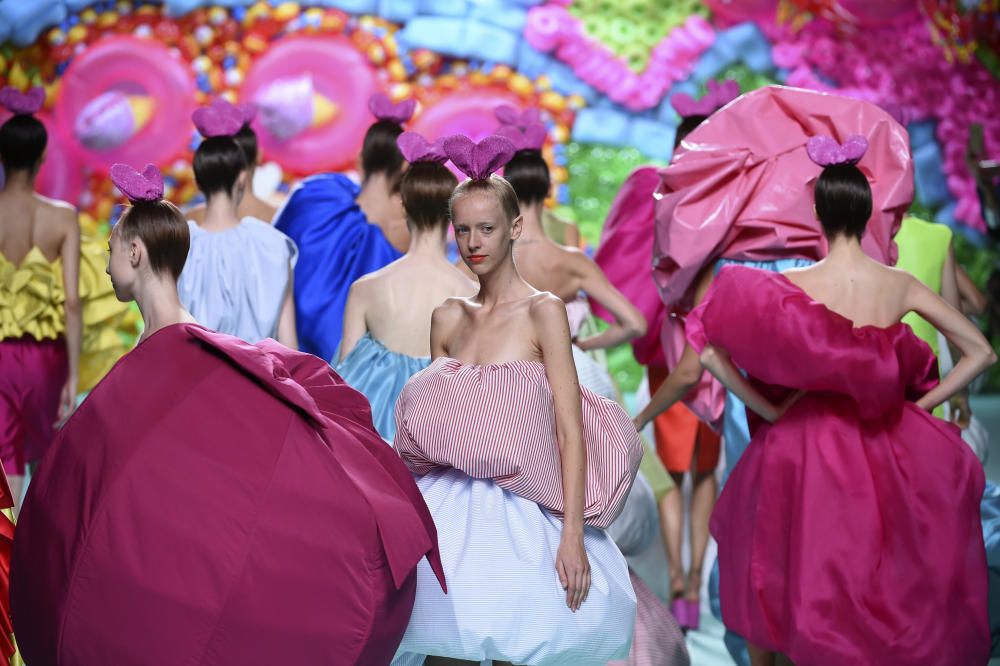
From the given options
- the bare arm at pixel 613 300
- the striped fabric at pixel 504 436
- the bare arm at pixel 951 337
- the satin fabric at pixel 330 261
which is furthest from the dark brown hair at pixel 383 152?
the bare arm at pixel 951 337

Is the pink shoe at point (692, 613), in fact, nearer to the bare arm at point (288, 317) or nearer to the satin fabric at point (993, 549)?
the satin fabric at point (993, 549)

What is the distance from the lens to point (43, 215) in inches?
187

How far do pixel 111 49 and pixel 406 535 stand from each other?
613 centimetres

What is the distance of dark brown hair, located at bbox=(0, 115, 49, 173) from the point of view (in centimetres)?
465

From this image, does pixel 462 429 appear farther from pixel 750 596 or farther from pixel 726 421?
pixel 726 421

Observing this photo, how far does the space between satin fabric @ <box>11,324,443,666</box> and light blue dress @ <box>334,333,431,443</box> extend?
1.16 m

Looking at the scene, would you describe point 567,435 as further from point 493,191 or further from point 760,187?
point 760,187

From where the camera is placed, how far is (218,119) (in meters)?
4.32

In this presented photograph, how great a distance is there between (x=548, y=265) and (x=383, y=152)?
699 mm

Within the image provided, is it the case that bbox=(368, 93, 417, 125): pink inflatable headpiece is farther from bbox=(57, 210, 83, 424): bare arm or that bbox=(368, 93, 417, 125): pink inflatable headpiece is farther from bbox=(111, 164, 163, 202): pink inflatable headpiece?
bbox=(111, 164, 163, 202): pink inflatable headpiece

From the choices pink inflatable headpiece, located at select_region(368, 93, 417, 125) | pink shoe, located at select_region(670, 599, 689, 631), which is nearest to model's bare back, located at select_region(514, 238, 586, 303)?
pink inflatable headpiece, located at select_region(368, 93, 417, 125)

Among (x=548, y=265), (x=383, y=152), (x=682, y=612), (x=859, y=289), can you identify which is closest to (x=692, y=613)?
(x=682, y=612)

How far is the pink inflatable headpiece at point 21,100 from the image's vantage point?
4.72 meters

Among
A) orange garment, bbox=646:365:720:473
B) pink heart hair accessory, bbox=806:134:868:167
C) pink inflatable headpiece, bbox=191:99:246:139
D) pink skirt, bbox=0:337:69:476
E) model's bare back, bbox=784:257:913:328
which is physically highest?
pink heart hair accessory, bbox=806:134:868:167
